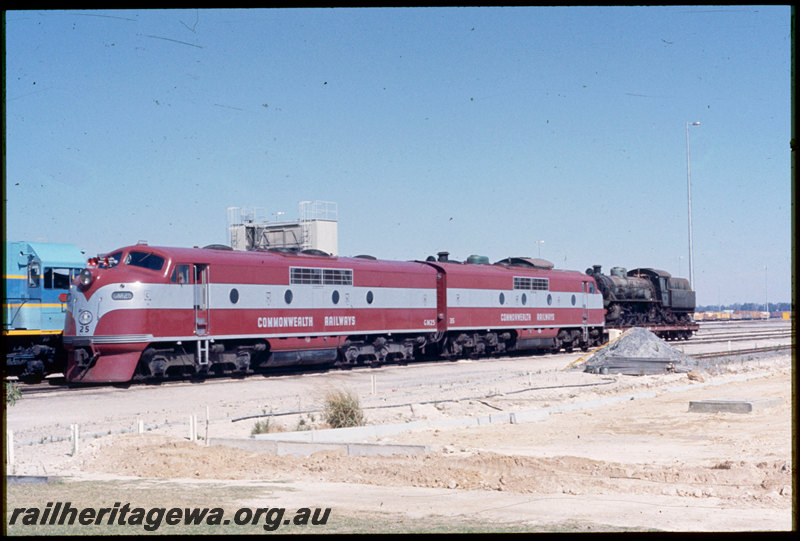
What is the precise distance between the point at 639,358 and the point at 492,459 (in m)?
20.8

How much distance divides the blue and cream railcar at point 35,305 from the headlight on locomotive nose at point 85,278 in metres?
2.83

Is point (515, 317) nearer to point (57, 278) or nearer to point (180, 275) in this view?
point (180, 275)

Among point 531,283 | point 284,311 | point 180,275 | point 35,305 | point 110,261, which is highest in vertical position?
point 110,261

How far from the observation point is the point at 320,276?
32.2 meters

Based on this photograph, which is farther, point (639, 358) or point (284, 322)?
point (639, 358)

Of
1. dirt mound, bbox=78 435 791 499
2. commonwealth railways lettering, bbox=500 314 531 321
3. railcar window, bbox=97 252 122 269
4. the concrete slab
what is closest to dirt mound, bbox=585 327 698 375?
commonwealth railways lettering, bbox=500 314 531 321

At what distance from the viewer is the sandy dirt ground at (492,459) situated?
1139 centimetres

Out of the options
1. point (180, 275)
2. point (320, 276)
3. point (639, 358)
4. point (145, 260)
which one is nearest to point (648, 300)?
point (639, 358)

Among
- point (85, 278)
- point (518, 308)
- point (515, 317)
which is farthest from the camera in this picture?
point (518, 308)

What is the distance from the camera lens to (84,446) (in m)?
16.6

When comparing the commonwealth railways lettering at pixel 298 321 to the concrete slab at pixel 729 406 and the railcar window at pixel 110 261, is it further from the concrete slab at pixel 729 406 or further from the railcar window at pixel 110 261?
the concrete slab at pixel 729 406

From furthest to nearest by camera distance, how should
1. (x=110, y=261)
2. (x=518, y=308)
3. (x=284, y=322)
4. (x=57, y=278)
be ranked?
(x=518, y=308) < (x=284, y=322) < (x=57, y=278) < (x=110, y=261)

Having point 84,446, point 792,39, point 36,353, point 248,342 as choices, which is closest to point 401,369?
point 248,342

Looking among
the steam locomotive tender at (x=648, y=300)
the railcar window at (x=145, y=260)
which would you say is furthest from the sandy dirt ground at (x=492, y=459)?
the steam locomotive tender at (x=648, y=300)
